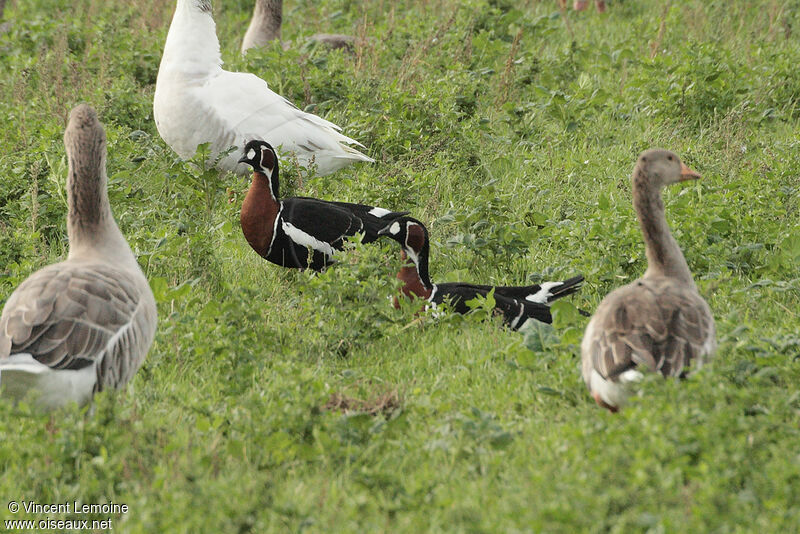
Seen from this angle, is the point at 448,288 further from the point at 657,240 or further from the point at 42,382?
the point at 42,382

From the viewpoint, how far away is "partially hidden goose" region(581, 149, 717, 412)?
3.99 meters

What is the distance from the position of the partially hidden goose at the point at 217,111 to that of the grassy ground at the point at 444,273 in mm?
301

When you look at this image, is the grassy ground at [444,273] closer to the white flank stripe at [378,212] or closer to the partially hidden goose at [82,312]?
the partially hidden goose at [82,312]

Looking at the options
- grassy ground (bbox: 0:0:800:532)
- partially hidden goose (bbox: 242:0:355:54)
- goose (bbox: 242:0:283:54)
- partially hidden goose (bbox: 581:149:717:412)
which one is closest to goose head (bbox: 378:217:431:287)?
grassy ground (bbox: 0:0:800:532)

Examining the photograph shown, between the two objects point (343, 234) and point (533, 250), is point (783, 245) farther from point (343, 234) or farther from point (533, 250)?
point (343, 234)

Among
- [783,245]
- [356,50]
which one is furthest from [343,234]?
[356,50]

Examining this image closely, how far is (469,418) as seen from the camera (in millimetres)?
4328

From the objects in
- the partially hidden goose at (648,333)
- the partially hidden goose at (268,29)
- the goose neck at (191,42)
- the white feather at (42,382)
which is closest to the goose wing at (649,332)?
the partially hidden goose at (648,333)

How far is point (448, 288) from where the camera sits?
19.2 feet

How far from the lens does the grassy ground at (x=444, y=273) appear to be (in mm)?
3609

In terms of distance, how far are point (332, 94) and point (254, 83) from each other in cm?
151

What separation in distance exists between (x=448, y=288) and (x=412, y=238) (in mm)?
368

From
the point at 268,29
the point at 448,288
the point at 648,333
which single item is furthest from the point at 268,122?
the point at 648,333

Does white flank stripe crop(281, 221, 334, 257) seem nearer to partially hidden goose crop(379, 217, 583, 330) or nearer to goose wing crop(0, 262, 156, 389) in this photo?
partially hidden goose crop(379, 217, 583, 330)
